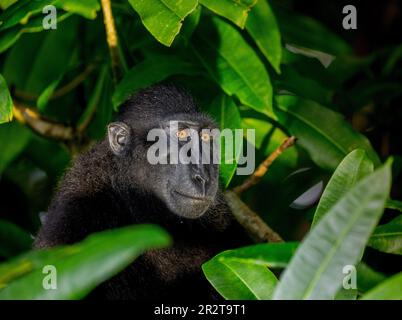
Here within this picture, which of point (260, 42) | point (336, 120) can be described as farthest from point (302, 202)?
point (260, 42)

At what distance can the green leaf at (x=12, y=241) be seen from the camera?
4.11 meters

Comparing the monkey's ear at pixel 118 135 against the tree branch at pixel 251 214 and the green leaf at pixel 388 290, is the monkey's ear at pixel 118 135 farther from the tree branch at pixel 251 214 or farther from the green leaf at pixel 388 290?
the green leaf at pixel 388 290

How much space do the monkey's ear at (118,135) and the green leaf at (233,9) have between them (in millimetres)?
625

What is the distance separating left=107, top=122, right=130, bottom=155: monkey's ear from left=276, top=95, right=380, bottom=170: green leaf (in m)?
0.91

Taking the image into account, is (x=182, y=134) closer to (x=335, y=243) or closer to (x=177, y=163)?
(x=177, y=163)

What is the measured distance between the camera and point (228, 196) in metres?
3.78

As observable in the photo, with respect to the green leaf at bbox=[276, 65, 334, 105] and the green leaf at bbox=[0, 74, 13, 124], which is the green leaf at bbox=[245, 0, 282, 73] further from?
the green leaf at bbox=[0, 74, 13, 124]

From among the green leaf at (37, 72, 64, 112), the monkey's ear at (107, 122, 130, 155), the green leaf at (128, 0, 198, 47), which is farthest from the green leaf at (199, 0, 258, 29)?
the green leaf at (37, 72, 64, 112)

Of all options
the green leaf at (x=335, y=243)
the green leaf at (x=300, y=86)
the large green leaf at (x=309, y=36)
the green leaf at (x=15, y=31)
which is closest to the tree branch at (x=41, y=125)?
the green leaf at (x=15, y=31)

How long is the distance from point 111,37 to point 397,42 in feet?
8.75

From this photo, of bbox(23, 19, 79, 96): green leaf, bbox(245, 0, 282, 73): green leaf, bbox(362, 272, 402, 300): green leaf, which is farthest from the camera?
bbox(23, 19, 79, 96): green leaf

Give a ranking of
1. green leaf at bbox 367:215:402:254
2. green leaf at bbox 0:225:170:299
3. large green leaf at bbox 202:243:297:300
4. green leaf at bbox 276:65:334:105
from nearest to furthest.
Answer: green leaf at bbox 0:225:170:299 < large green leaf at bbox 202:243:297:300 < green leaf at bbox 367:215:402:254 < green leaf at bbox 276:65:334:105

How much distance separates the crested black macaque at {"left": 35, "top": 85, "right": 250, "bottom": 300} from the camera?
10.5 feet

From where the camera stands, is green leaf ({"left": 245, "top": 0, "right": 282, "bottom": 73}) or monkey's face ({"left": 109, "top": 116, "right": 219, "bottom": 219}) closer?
monkey's face ({"left": 109, "top": 116, "right": 219, "bottom": 219})
